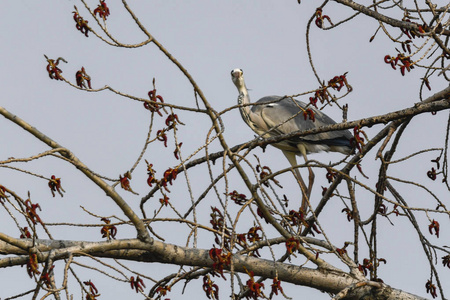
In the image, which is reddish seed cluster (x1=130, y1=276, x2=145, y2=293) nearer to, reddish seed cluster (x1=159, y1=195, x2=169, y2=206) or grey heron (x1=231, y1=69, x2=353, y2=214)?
reddish seed cluster (x1=159, y1=195, x2=169, y2=206)

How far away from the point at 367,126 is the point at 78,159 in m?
1.70

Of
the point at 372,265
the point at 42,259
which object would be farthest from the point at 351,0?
the point at 42,259

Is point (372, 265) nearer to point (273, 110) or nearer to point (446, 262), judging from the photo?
point (446, 262)

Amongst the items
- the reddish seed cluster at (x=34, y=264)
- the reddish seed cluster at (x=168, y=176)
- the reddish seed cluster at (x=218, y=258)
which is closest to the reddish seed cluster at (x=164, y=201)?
the reddish seed cluster at (x=168, y=176)

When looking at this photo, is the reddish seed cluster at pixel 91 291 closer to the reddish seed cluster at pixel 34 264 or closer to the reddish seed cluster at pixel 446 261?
the reddish seed cluster at pixel 34 264

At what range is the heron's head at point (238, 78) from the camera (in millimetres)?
9328

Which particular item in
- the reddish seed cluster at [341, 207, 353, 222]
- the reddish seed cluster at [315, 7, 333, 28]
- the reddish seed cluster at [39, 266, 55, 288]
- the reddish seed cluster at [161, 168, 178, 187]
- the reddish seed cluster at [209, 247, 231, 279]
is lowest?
A: the reddish seed cluster at [39, 266, 55, 288]

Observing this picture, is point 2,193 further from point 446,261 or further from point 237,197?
point 446,261

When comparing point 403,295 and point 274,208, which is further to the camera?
point 403,295

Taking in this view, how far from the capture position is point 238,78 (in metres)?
9.32

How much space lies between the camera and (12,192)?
9.04 ft

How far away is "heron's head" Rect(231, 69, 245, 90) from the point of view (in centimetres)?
933

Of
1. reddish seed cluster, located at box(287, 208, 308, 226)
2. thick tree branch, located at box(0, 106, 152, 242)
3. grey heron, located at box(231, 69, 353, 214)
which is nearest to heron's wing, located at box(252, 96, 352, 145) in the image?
grey heron, located at box(231, 69, 353, 214)

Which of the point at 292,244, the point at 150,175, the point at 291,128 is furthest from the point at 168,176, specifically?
the point at 291,128
